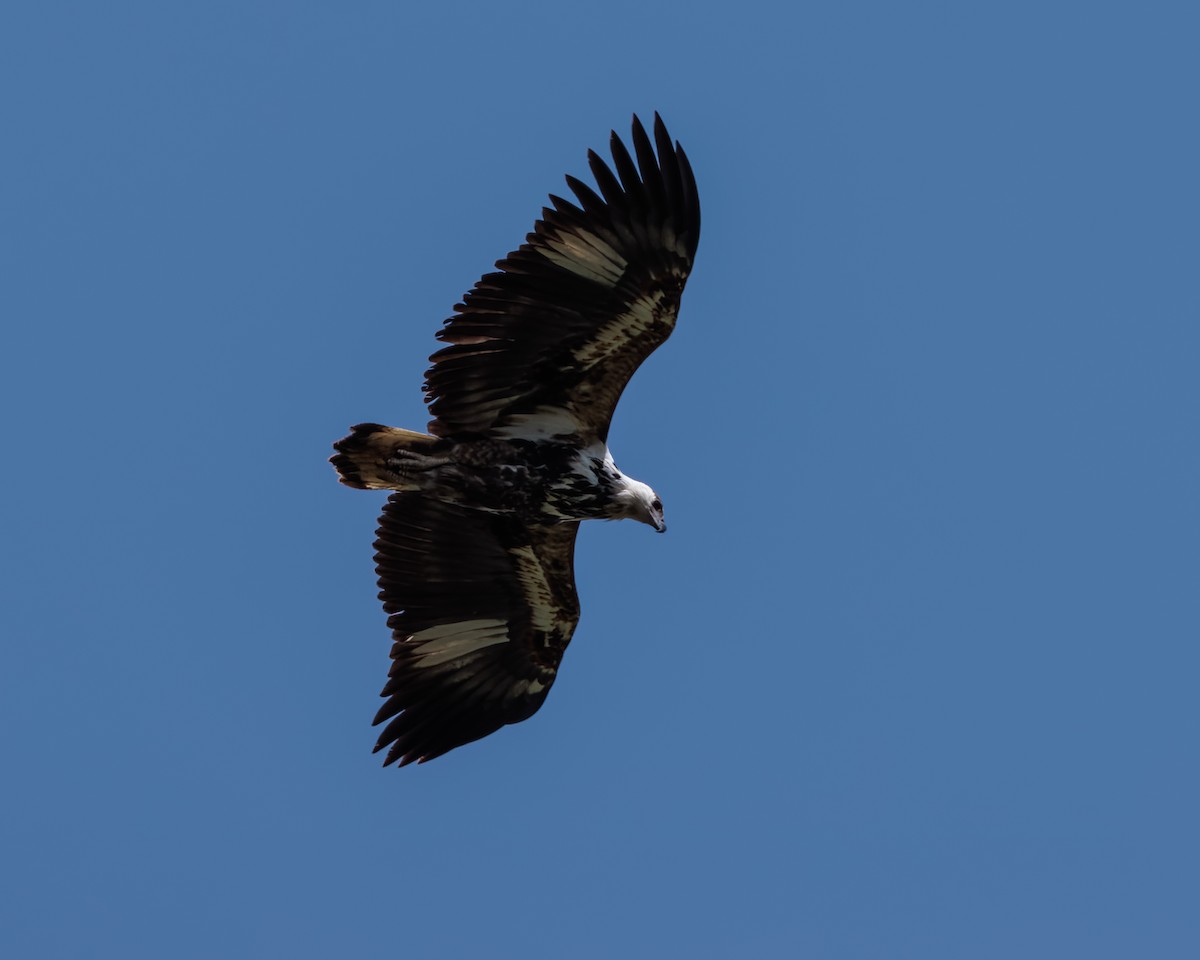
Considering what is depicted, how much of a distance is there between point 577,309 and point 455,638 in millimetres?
3250

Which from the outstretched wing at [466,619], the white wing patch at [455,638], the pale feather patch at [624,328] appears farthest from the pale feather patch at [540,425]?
the white wing patch at [455,638]

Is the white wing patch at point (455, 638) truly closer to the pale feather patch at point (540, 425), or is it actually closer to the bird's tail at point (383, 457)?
the bird's tail at point (383, 457)

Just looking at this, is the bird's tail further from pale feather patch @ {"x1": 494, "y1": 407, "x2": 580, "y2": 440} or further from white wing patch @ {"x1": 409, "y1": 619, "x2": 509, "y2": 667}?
white wing patch @ {"x1": 409, "y1": 619, "x2": 509, "y2": 667}

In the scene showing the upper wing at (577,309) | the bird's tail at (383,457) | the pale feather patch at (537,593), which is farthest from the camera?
the pale feather patch at (537,593)

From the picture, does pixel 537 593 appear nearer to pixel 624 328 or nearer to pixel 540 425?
pixel 540 425

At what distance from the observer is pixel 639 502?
589 inches

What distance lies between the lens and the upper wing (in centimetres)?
1402

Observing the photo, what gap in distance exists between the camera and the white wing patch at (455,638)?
16.0 meters

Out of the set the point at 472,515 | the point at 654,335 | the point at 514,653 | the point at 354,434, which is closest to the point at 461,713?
the point at 514,653

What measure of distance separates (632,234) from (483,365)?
151 centimetres

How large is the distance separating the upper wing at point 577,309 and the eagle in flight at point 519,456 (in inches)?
0.4

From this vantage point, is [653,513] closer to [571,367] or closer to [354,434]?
[571,367]

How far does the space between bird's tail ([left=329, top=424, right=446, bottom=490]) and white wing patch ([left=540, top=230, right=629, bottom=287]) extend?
1804mm

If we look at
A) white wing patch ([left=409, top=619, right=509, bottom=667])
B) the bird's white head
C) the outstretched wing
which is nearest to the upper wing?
the bird's white head
